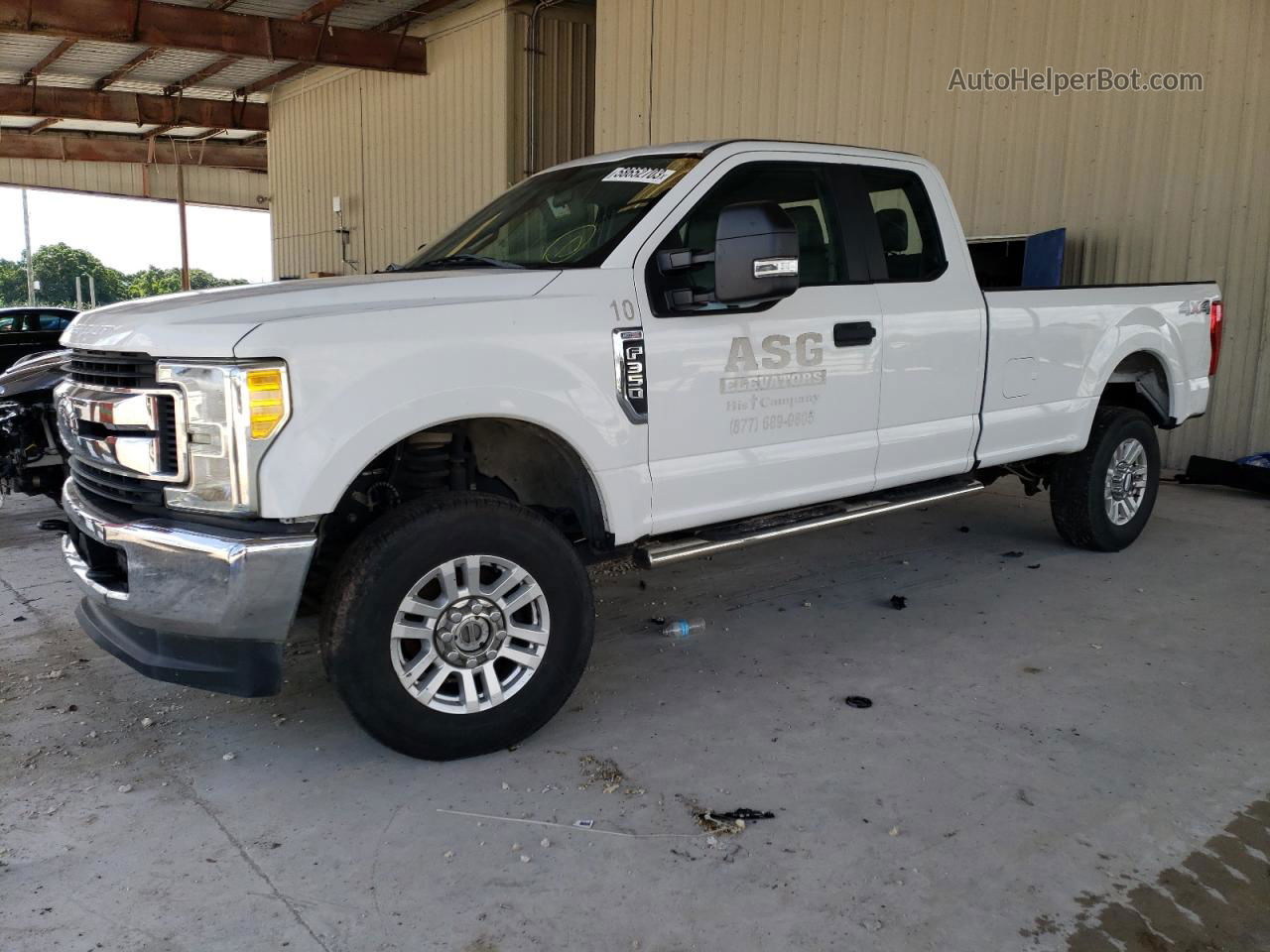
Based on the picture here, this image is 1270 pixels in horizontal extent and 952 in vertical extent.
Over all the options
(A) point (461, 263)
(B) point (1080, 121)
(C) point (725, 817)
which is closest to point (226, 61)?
(B) point (1080, 121)

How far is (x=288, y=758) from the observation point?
335 cm

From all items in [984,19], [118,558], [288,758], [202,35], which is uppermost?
[202,35]

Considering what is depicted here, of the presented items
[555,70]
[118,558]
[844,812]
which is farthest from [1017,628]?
[555,70]

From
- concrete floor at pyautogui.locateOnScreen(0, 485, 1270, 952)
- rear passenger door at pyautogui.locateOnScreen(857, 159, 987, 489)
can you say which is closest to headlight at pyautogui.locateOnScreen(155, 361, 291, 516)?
concrete floor at pyautogui.locateOnScreen(0, 485, 1270, 952)

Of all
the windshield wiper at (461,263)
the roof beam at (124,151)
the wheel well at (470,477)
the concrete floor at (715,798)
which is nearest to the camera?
the concrete floor at (715,798)

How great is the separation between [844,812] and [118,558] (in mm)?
2395

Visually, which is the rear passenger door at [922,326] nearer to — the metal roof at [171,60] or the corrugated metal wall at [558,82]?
the corrugated metal wall at [558,82]

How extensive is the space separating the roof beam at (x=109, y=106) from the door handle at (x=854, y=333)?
19921 mm

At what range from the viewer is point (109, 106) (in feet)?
63.9

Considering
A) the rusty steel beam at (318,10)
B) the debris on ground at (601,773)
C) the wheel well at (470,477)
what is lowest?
the debris on ground at (601,773)

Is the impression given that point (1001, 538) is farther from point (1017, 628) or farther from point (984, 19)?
point (984, 19)

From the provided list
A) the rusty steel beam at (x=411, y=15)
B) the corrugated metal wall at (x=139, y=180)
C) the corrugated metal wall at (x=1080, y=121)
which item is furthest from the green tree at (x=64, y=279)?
the corrugated metal wall at (x=1080, y=121)

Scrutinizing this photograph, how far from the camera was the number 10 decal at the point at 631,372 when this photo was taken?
11.4ft

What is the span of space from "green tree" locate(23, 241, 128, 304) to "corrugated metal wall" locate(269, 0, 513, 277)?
5823 centimetres
